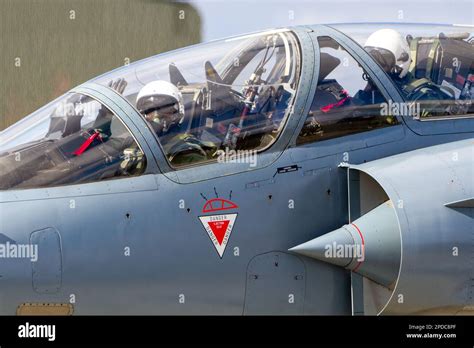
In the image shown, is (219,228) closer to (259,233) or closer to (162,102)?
(259,233)

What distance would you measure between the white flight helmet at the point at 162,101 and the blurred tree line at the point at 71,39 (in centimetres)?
1568

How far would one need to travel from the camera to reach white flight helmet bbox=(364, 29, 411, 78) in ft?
21.4

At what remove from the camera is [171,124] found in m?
6.07

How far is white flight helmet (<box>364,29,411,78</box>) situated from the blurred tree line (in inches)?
600

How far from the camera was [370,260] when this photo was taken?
19.0ft

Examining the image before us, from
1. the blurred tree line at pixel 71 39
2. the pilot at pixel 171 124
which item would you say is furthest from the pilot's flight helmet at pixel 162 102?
the blurred tree line at pixel 71 39

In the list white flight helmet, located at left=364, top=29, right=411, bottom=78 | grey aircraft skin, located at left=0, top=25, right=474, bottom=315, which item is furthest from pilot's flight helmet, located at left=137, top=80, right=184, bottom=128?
white flight helmet, located at left=364, top=29, right=411, bottom=78

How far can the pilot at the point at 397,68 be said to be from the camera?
21.1 feet

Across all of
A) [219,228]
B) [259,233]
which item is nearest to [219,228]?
[219,228]

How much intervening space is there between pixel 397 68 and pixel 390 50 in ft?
0.51

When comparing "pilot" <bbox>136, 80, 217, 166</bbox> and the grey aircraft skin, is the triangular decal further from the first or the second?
"pilot" <bbox>136, 80, 217, 166</bbox>

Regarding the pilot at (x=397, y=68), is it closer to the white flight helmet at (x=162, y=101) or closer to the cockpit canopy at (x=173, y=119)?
the cockpit canopy at (x=173, y=119)
